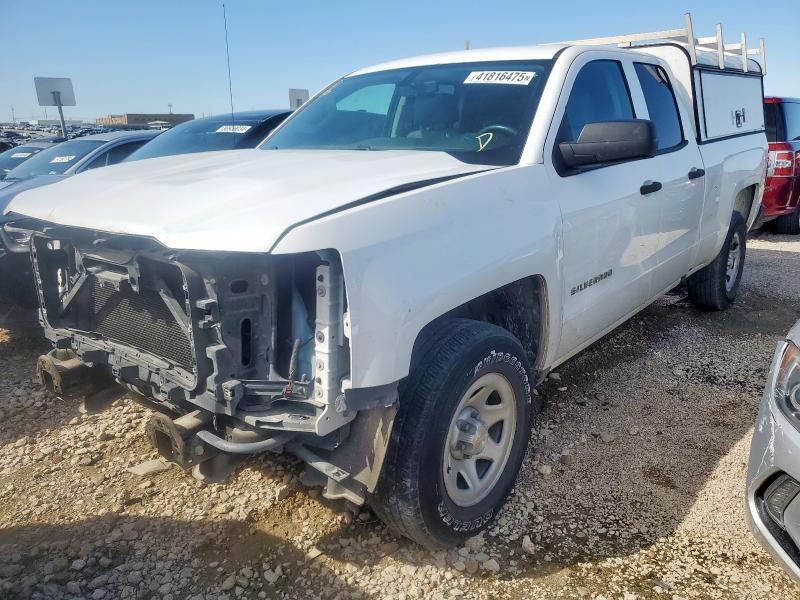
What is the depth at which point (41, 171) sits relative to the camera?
20.9 feet

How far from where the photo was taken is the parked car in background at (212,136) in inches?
235

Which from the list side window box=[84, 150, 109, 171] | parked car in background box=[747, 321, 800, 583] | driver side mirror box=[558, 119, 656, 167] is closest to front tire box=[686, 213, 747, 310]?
driver side mirror box=[558, 119, 656, 167]

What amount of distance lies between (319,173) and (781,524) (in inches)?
82.0

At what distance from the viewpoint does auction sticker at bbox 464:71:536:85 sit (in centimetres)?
302

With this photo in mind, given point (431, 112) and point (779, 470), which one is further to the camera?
point (431, 112)

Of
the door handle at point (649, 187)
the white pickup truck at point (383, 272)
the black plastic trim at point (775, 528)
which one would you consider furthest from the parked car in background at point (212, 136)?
the black plastic trim at point (775, 528)

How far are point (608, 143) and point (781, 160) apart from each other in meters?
7.68

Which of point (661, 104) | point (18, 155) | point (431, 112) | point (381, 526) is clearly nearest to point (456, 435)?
point (381, 526)

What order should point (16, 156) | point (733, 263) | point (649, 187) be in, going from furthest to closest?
point (16, 156) → point (733, 263) → point (649, 187)

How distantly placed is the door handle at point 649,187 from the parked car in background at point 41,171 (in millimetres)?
3944

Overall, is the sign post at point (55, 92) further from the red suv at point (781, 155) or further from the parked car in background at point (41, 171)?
the red suv at point (781, 155)

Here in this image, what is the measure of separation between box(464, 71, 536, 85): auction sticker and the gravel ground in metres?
1.89

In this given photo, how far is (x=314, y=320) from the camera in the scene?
2041 mm

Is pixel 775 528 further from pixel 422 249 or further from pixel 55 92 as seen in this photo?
pixel 55 92
